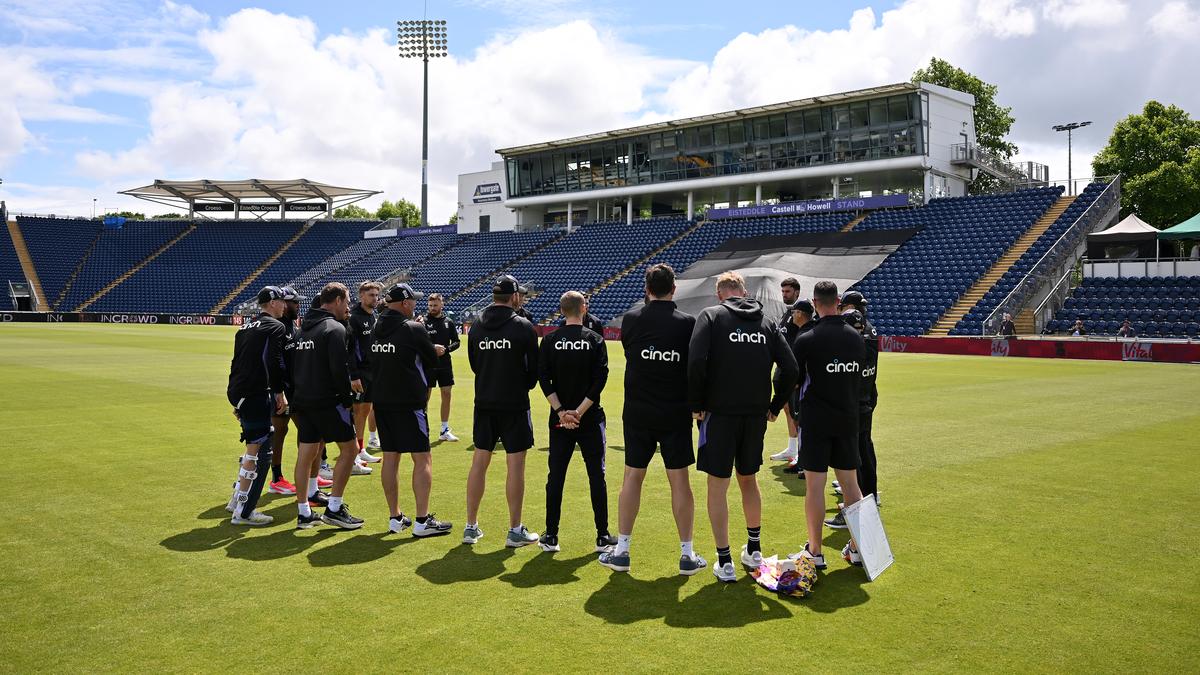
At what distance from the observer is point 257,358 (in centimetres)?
776

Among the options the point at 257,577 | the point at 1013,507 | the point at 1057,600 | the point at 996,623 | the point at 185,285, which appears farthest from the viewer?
the point at 185,285

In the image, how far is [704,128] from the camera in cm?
5478

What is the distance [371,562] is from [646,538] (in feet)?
7.44

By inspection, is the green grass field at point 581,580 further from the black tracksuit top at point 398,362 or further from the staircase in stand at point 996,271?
the staircase in stand at point 996,271

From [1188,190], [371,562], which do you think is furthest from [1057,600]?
[1188,190]

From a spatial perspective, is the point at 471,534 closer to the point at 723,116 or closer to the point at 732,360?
the point at 732,360

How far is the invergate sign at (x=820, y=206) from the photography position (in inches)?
1903

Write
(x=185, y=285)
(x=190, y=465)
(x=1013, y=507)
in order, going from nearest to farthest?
(x=1013, y=507)
(x=190, y=465)
(x=185, y=285)

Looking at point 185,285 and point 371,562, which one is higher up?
point 185,285

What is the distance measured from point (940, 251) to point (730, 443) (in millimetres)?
39765

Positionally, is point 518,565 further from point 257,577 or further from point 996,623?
point 996,623

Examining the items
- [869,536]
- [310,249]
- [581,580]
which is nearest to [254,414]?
[581,580]

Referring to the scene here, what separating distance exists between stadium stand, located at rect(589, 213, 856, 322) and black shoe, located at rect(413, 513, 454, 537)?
38084 millimetres

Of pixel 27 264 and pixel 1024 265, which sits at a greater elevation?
pixel 27 264
